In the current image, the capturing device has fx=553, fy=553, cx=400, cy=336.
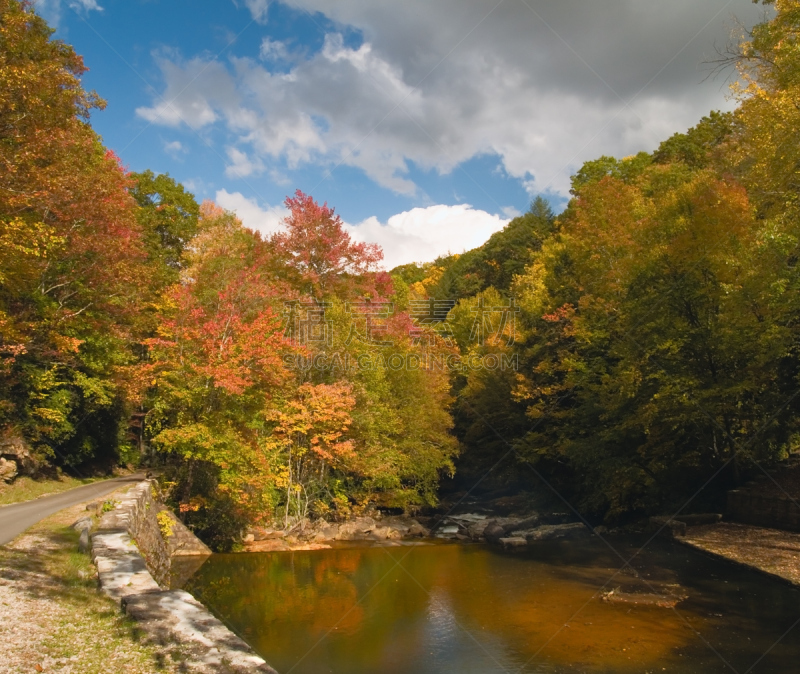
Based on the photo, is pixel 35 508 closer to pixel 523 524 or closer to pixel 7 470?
pixel 7 470

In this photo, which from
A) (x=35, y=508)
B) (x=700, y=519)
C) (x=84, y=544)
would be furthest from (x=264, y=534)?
(x=700, y=519)

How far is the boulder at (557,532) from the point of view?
843 inches

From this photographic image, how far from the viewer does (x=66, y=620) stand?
590 centimetres

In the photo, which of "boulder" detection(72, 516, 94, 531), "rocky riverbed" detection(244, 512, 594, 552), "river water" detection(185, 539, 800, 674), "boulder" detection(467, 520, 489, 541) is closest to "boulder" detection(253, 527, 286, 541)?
"rocky riverbed" detection(244, 512, 594, 552)

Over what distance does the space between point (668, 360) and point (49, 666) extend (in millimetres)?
18629

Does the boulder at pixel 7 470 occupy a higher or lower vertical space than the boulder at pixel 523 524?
higher

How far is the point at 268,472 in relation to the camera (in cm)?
1794

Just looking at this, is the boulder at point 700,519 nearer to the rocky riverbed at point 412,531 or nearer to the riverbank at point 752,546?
the riverbank at point 752,546

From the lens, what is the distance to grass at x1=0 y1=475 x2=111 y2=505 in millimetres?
15148

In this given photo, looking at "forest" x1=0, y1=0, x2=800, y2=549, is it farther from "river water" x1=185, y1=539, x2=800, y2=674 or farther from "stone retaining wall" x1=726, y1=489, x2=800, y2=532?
"river water" x1=185, y1=539, x2=800, y2=674

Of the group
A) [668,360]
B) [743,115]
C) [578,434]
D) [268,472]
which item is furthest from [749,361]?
[268,472]

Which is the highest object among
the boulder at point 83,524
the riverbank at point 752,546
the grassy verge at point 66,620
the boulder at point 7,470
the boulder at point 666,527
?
the boulder at point 7,470

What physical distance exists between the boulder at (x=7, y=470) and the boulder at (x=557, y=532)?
17311 mm

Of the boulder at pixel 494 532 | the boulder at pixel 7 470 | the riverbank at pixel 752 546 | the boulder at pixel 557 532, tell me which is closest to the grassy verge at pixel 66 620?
the boulder at pixel 7 470
